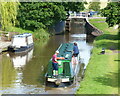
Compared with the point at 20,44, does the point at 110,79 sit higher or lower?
lower

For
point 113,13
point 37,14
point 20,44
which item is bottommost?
point 20,44

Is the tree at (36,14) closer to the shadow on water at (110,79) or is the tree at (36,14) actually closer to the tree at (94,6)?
the shadow on water at (110,79)

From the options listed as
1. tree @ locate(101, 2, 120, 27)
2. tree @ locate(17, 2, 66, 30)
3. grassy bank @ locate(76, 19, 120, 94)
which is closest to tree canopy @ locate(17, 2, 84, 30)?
tree @ locate(17, 2, 66, 30)

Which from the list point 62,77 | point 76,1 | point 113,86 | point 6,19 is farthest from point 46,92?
point 76,1

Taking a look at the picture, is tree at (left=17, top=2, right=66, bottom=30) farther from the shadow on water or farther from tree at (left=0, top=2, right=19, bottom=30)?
the shadow on water

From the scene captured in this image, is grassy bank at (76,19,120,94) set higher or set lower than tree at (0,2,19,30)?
lower

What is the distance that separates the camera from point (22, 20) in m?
47.3

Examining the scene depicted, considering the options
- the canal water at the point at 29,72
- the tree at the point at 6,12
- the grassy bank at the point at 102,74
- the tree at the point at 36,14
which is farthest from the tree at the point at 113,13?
the tree at the point at 36,14

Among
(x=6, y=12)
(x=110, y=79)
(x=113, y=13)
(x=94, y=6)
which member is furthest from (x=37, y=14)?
(x=94, y=6)

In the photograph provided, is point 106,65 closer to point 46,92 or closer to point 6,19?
point 46,92

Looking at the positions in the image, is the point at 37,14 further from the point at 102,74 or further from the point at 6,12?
the point at 102,74

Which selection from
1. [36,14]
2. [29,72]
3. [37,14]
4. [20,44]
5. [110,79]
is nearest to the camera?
[110,79]

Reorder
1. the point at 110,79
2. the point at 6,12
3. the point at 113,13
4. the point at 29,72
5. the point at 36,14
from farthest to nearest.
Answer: the point at 36,14
the point at 6,12
the point at 113,13
the point at 29,72
the point at 110,79

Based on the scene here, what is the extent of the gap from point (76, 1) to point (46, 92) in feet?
126
